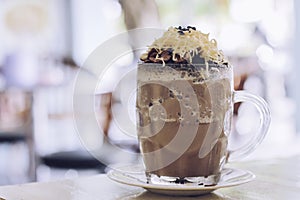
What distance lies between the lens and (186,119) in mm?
784

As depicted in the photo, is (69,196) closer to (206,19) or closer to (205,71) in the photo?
(205,71)

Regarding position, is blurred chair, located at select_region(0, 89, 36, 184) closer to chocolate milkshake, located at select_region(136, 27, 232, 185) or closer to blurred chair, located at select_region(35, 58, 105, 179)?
blurred chair, located at select_region(35, 58, 105, 179)

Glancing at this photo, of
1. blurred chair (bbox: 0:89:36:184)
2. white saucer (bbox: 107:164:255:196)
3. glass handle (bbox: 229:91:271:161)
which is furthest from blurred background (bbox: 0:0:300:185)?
glass handle (bbox: 229:91:271:161)

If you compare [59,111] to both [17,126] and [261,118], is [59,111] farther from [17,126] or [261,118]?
[261,118]

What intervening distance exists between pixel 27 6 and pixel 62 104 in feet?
3.26

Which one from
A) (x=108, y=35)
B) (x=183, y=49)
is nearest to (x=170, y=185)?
(x=183, y=49)

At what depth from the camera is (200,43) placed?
0.81 m

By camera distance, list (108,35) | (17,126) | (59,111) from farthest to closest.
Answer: (108,35)
(59,111)
(17,126)

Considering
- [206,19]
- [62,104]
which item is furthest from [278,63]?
[62,104]

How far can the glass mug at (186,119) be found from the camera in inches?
30.9

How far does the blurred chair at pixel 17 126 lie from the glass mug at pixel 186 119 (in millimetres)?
2209

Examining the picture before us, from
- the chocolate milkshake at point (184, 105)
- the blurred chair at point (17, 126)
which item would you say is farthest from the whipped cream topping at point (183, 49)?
the blurred chair at point (17, 126)

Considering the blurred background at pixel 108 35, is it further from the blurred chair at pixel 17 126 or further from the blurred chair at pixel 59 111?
the blurred chair at pixel 17 126

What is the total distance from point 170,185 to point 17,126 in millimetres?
2449
